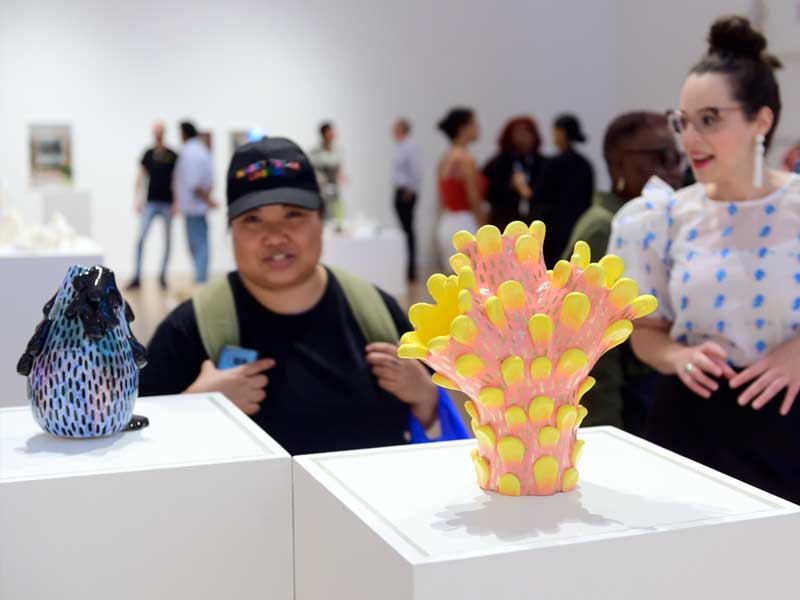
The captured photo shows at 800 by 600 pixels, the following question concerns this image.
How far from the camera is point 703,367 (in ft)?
7.58

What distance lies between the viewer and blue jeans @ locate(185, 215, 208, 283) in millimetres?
11227

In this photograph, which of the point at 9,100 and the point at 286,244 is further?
the point at 9,100

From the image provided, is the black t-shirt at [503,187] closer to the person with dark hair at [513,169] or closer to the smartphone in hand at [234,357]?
the person with dark hair at [513,169]

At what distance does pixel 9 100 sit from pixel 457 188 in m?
5.41

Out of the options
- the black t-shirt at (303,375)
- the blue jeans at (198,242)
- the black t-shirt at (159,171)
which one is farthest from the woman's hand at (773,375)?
the black t-shirt at (159,171)

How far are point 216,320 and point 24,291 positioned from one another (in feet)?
3.66

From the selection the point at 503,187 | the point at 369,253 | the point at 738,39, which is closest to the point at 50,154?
the point at 369,253

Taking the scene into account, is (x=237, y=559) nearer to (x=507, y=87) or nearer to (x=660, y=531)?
(x=660, y=531)

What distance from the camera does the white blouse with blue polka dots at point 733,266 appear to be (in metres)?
2.31

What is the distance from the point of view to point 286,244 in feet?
7.96

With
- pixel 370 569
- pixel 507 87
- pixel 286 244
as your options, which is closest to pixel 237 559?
pixel 370 569

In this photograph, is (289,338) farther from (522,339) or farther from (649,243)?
(522,339)

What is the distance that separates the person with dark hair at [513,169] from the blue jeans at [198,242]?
10.5 ft

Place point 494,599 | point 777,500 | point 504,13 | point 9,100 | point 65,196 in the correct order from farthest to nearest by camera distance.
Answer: point 504,13 < point 9,100 < point 65,196 < point 777,500 < point 494,599
